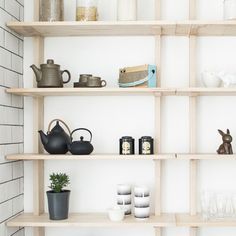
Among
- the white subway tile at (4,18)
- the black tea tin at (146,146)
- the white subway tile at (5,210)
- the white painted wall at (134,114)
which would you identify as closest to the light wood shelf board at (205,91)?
the white painted wall at (134,114)

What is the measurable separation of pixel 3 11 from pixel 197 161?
51.9 inches

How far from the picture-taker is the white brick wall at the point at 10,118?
2.36m

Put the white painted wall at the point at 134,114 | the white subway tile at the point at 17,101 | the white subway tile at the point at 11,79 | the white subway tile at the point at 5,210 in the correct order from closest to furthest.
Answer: the white subway tile at the point at 5,210, the white subway tile at the point at 11,79, the white subway tile at the point at 17,101, the white painted wall at the point at 134,114

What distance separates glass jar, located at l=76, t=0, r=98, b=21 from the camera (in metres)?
2.46

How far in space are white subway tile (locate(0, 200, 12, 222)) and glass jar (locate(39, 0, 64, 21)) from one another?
3.25ft

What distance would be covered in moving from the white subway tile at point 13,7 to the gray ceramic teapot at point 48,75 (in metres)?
0.32

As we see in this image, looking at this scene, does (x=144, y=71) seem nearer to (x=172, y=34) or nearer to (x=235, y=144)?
(x=172, y=34)

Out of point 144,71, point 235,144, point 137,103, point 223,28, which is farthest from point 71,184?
point 223,28

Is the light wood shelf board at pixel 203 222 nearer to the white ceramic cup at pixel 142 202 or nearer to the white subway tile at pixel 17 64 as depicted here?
the white ceramic cup at pixel 142 202

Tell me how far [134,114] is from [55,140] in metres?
0.49

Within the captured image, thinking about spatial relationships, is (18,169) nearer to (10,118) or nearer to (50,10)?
(10,118)

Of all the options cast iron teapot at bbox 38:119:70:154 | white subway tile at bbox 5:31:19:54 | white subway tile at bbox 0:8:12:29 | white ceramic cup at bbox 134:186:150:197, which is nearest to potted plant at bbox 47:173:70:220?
cast iron teapot at bbox 38:119:70:154

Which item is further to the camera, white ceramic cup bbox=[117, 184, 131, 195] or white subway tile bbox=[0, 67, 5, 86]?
white ceramic cup bbox=[117, 184, 131, 195]

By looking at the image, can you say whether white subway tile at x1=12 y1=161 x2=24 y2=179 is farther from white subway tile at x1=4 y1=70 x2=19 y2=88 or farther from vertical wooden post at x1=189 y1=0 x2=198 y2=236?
vertical wooden post at x1=189 y1=0 x2=198 y2=236
